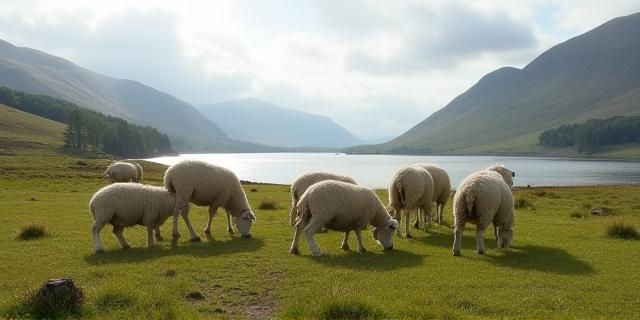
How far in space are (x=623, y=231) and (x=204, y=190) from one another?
16432mm

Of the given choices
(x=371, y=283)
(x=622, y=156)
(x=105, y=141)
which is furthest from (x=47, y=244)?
(x=622, y=156)

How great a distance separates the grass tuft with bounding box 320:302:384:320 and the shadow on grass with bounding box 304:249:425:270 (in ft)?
13.3

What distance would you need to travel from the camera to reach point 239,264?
1277cm

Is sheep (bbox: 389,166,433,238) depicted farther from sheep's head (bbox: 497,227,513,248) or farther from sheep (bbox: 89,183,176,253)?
sheep (bbox: 89,183,176,253)

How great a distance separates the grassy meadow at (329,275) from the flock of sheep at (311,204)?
722mm

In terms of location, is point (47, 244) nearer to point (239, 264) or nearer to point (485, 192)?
point (239, 264)

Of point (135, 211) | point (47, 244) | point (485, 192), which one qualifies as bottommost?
point (47, 244)

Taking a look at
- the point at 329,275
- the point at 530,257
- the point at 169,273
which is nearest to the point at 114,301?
the point at 169,273

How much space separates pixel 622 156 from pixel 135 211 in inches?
7874

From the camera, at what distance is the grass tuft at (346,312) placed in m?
8.27

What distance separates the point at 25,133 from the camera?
136 m

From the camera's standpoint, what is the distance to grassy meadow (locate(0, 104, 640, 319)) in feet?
29.2

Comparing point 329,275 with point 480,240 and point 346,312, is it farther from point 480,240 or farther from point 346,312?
point 480,240

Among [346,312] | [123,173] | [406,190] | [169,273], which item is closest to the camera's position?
[346,312]
